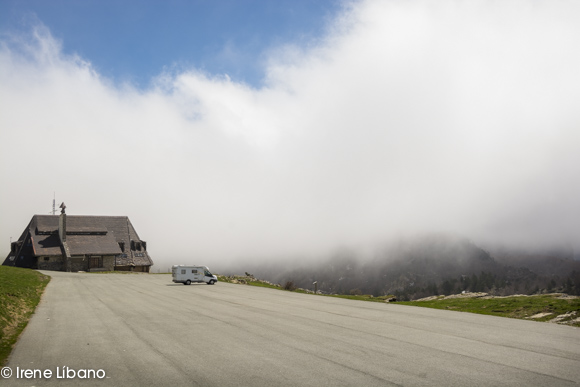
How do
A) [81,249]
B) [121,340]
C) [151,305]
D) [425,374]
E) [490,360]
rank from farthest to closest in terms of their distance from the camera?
[81,249]
[151,305]
[121,340]
[490,360]
[425,374]

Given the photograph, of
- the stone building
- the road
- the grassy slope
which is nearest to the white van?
the road

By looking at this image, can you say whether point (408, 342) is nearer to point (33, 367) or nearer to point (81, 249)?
point (33, 367)

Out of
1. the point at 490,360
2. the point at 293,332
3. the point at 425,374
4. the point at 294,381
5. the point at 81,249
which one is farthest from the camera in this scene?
the point at 81,249

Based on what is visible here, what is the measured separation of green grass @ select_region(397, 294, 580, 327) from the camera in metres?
25.3

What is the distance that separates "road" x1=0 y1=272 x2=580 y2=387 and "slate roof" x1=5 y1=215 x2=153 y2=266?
6133 cm

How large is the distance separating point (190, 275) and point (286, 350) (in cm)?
4109

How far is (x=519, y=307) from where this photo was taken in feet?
92.5

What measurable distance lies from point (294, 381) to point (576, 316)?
21.3m

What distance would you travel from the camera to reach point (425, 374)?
1241cm

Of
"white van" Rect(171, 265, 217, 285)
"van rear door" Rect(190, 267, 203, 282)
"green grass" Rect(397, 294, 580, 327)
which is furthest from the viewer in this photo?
"van rear door" Rect(190, 267, 203, 282)

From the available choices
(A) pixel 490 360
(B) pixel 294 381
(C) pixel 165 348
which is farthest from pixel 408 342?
(C) pixel 165 348

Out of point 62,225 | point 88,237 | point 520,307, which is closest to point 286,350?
point 520,307

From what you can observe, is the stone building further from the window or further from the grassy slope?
the grassy slope

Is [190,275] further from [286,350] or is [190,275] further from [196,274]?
[286,350]
